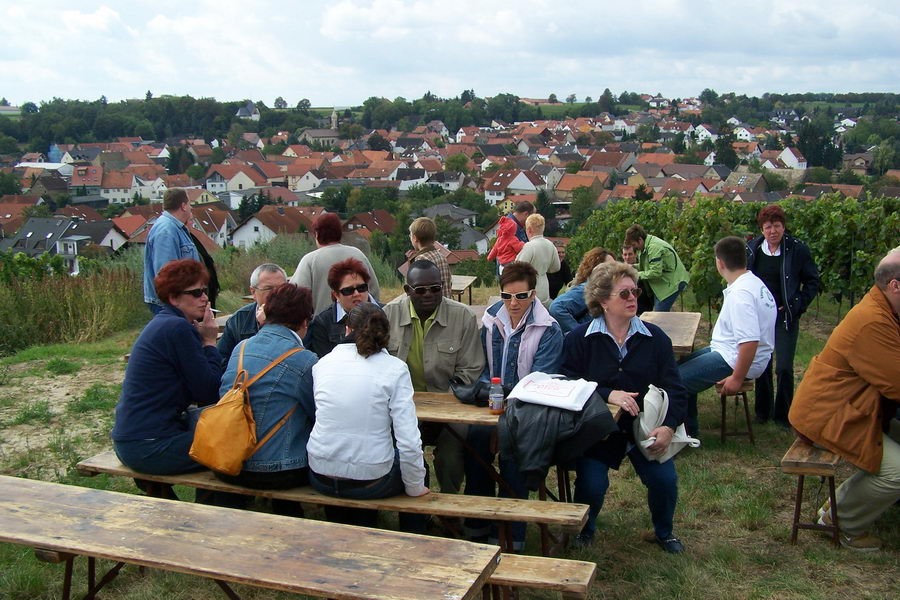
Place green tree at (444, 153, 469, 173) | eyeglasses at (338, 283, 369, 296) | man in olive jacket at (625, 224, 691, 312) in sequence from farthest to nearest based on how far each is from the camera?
green tree at (444, 153, 469, 173) < man in olive jacket at (625, 224, 691, 312) < eyeglasses at (338, 283, 369, 296)

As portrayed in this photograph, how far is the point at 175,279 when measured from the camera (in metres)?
3.96

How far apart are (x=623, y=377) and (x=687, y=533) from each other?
3.00 ft

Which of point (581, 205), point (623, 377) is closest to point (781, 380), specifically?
point (623, 377)

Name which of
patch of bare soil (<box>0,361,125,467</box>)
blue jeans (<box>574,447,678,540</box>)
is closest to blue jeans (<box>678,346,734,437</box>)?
blue jeans (<box>574,447,678,540</box>)

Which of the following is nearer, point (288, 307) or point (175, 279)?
point (288, 307)

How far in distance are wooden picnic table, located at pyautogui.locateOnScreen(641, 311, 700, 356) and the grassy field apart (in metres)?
0.74

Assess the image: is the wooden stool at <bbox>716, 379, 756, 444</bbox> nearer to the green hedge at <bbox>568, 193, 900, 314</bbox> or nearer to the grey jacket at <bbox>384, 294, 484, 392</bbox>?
the grey jacket at <bbox>384, 294, 484, 392</bbox>

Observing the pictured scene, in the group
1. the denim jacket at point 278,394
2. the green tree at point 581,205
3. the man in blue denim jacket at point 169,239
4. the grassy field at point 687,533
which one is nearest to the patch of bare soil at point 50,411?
the grassy field at point 687,533

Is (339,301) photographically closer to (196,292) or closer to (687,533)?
(196,292)

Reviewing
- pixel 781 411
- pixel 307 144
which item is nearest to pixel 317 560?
pixel 781 411

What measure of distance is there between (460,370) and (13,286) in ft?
24.7

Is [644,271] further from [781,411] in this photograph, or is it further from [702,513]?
[702,513]

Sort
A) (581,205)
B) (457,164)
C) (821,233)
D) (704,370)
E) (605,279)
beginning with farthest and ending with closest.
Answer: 1. (457,164)
2. (581,205)
3. (821,233)
4. (704,370)
5. (605,279)

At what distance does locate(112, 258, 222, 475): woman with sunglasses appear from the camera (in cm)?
381
